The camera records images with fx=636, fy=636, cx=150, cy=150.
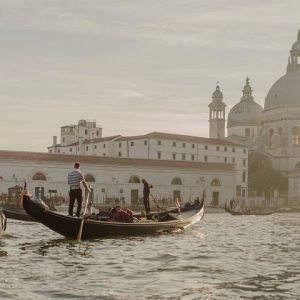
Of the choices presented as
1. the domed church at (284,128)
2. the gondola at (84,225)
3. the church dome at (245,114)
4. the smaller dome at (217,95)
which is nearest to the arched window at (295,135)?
the domed church at (284,128)

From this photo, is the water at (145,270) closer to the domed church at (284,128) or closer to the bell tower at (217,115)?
the domed church at (284,128)

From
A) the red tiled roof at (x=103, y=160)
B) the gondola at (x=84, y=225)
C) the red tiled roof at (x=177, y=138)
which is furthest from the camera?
the red tiled roof at (x=177, y=138)

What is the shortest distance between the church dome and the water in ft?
251

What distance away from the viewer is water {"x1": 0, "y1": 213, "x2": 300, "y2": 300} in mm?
9320

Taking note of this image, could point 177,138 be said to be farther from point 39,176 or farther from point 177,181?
point 39,176

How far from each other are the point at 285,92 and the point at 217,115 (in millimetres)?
14239

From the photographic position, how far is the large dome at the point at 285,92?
271 feet

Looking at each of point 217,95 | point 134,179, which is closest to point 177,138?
point 134,179

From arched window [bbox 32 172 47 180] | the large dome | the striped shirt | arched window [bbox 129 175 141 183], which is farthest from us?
the large dome

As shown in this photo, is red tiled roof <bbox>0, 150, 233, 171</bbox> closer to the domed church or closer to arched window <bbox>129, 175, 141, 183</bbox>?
arched window <bbox>129, 175, 141, 183</bbox>

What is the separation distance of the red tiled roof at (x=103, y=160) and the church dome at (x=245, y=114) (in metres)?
30.0

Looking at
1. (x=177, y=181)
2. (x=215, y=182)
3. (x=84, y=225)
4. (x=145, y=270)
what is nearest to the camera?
(x=145, y=270)


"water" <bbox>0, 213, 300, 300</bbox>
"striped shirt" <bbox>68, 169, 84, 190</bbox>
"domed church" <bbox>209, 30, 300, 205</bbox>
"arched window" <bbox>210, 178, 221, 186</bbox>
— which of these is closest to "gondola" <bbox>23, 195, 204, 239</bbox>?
"water" <bbox>0, 213, 300, 300</bbox>

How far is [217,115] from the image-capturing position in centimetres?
9525
